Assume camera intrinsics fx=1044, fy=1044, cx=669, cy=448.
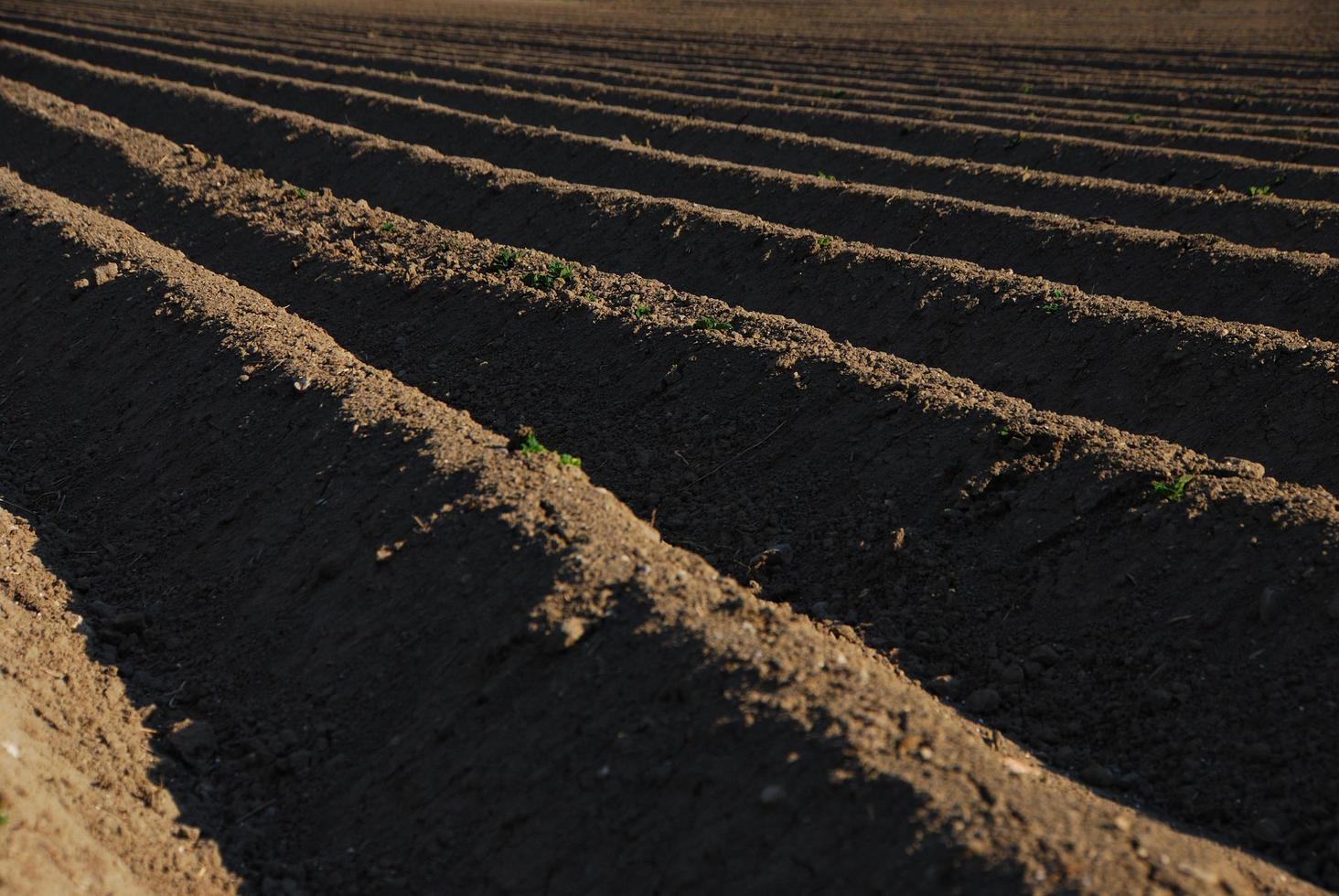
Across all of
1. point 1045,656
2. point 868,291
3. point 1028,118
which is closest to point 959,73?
point 1028,118

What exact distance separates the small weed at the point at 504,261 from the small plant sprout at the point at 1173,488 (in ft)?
21.3

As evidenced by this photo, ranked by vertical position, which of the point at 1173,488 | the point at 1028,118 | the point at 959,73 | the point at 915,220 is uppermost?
the point at 959,73

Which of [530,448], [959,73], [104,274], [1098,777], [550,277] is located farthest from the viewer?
[959,73]

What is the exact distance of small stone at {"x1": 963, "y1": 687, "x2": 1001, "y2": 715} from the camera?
219 inches

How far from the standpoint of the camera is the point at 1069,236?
11.7 m

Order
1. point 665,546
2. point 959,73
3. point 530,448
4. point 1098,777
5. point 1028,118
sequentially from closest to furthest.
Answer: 1. point 1098,777
2. point 665,546
3. point 530,448
4. point 1028,118
5. point 959,73

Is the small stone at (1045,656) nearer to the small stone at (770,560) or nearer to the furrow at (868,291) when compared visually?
the small stone at (770,560)

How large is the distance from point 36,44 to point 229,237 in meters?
26.3

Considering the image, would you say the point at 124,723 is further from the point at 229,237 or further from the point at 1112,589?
the point at 229,237

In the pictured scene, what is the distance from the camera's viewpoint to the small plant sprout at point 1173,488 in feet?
20.2

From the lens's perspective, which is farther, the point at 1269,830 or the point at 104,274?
the point at 104,274

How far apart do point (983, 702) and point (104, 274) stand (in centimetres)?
864

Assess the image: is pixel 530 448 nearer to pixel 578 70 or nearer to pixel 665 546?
pixel 665 546

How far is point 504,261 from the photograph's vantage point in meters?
10.5
